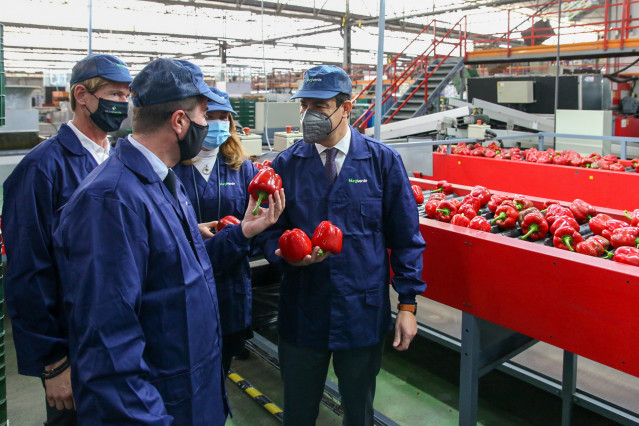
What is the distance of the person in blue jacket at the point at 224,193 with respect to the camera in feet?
8.25

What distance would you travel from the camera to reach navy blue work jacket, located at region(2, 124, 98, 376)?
1945 mm

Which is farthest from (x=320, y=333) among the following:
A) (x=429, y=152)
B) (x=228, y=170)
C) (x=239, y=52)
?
(x=239, y=52)

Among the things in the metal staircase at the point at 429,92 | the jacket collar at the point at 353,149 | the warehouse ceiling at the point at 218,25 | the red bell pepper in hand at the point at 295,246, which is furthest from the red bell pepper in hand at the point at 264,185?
the warehouse ceiling at the point at 218,25

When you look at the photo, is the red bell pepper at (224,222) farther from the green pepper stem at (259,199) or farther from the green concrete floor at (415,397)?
the green concrete floor at (415,397)

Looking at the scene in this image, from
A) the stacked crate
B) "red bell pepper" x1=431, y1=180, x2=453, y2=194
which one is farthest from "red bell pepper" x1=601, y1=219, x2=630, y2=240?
the stacked crate

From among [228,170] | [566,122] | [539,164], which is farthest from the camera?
[566,122]

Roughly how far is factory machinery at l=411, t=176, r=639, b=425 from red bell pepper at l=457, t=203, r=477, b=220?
0.44 feet

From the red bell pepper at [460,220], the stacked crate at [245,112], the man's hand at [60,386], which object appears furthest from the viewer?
the stacked crate at [245,112]

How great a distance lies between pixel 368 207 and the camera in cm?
228

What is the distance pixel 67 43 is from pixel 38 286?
79.1ft

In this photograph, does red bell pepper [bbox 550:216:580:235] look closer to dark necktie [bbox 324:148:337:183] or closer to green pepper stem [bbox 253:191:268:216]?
dark necktie [bbox 324:148:337:183]

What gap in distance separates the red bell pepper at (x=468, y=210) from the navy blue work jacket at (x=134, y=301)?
204 centimetres

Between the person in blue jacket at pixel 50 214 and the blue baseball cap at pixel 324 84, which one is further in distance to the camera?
the blue baseball cap at pixel 324 84

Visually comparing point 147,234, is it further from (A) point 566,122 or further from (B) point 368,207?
(A) point 566,122
